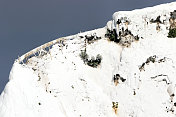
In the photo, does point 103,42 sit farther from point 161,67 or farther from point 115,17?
point 161,67

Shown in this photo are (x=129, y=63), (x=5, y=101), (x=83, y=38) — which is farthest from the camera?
(x=83, y=38)

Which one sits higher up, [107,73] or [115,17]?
[115,17]

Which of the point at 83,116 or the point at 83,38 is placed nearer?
the point at 83,116

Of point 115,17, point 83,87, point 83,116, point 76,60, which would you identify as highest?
point 115,17

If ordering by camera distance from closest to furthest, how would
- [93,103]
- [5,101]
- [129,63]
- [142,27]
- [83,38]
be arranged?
[5,101] → [93,103] → [129,63] → [142,27] → [83,38]

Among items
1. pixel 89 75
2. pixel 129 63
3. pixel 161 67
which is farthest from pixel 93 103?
pixel 161 67

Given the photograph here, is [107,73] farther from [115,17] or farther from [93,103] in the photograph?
[115,17]

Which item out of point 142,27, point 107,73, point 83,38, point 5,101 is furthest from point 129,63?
point 5,101
